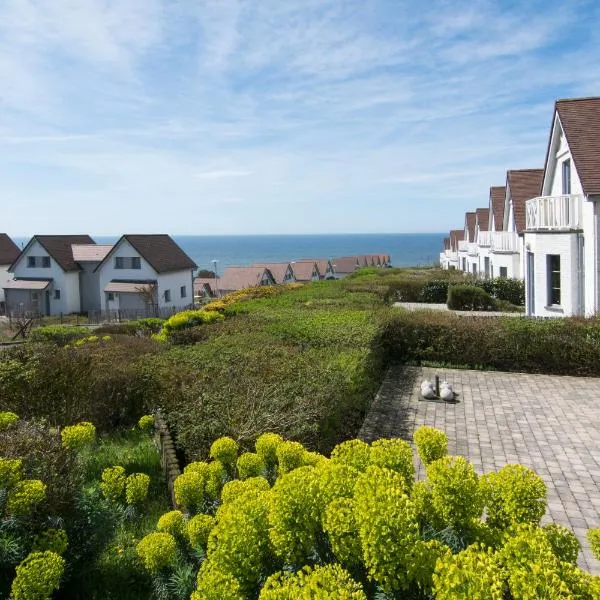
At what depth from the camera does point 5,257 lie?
53.8 metres

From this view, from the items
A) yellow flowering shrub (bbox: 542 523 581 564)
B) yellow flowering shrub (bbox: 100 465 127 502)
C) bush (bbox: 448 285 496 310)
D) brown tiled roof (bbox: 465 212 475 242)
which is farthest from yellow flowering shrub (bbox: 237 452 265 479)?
brown tiled roof (bbox: 465 212 475 242)

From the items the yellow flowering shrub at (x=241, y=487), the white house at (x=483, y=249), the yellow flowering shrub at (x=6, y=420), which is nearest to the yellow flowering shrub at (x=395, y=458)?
the yellow flowering shrub at (x=241, y=487)

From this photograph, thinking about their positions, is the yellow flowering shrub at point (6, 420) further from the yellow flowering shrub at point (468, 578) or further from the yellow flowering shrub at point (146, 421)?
the yellow flowering shrub at point (468, 578)

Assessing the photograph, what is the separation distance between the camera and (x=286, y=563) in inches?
119

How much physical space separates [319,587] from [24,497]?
109 inches

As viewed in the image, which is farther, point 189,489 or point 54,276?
point 54,276

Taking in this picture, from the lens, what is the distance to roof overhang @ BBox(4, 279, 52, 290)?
4647 centimetres

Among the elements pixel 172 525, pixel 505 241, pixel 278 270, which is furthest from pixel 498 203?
pixel 278 270

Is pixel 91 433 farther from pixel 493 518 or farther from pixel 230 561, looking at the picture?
pixel 493 518

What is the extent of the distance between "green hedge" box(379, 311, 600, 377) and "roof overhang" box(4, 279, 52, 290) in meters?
39.3

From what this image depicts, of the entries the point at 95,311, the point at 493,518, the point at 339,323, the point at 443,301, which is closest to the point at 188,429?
the point at 493,518

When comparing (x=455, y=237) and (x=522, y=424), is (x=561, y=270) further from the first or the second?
(x=455, y=237)

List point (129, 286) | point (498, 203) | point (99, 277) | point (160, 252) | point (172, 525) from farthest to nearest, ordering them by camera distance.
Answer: point (99, 277), point (160, 252), point (129, 286), point (498, 203), point (172, 525)

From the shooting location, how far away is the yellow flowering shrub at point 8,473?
424cm
